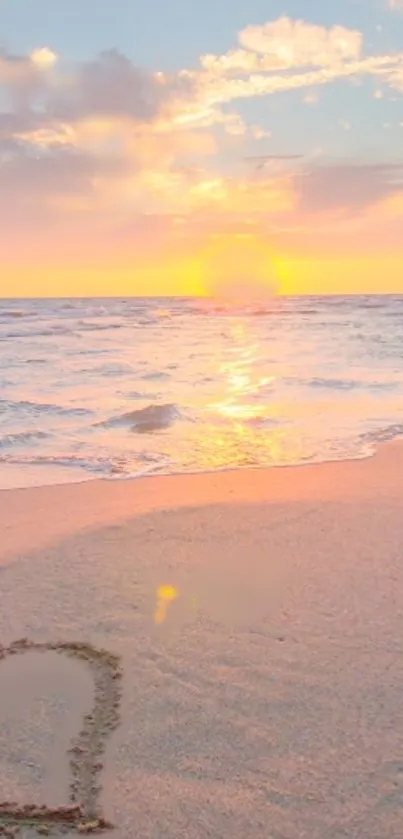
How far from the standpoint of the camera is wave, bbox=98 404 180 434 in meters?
11.8

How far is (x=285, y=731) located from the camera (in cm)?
361

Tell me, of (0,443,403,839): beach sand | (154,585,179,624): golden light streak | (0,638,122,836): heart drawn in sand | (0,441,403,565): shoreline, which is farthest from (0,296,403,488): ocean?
(0,638,122,836): heart drawn in sand

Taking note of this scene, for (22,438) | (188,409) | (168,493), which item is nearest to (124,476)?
(168,493)

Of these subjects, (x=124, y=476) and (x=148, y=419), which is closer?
(x=124, y=476)

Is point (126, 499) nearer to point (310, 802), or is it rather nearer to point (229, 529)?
point (229, 529)

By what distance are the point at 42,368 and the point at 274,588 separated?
16012 millimetres

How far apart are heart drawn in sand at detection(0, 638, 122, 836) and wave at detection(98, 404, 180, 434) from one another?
22.9 feet

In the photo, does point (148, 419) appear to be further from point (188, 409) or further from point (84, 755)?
point (84, 755)

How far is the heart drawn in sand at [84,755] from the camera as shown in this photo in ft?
10.2

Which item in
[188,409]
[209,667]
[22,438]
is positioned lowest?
[209,667]

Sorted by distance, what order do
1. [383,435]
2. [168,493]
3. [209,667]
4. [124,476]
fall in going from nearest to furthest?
[209,667], [168,493], [124,476], [383,435]

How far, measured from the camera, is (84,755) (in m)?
3.52

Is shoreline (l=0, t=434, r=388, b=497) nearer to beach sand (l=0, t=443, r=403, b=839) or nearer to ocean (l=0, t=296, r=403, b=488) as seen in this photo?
ocean (l=0, t=296, r=403, b=488)

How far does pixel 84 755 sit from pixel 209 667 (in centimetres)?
90
